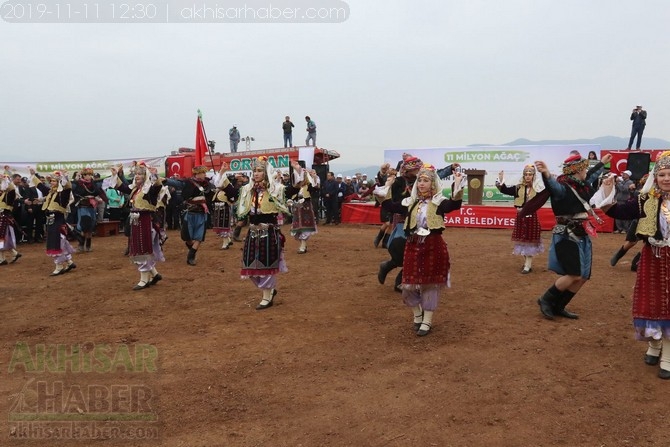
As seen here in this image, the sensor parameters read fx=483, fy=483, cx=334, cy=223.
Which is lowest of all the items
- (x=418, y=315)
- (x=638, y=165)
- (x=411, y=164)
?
(x=418, y=315)

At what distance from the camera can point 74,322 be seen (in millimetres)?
6781

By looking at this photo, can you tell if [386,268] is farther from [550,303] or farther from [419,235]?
[550,303]

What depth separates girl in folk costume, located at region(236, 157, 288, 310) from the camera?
6.98 metres

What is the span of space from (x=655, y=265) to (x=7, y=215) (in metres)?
12.5

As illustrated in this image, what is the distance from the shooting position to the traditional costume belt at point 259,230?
698 centimetres

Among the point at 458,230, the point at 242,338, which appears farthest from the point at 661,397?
the point at 458,230

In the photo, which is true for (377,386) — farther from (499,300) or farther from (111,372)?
(499,300)

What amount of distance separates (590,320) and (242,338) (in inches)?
172

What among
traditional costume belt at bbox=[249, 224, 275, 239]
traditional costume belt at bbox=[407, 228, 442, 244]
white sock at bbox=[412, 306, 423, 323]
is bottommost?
white sock at bbox=[412, 306, 423, 323]

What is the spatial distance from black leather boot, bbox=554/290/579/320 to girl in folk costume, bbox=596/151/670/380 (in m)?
1.43

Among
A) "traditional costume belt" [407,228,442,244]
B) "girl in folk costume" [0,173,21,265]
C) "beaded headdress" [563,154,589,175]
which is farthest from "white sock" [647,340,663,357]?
"girl in folk costume" [0,173,21,265]

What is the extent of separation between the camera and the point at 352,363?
498 centimetres
